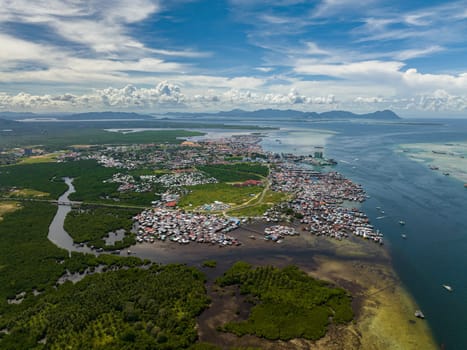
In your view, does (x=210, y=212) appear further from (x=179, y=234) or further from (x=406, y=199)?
(x=406, y=199)

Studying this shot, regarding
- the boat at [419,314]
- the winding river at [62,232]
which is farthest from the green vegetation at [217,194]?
the boat at [419,314]

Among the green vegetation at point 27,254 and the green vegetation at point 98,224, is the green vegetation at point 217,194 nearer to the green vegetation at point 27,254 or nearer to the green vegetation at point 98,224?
the green vegetation at point 98,224

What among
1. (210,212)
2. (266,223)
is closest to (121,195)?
(210,212)

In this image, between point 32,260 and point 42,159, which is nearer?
point 32,260

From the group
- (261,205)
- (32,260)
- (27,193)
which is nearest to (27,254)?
(32,260)

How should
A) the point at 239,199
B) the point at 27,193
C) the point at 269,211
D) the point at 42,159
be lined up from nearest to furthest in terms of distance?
the point at 269,211, the point at 239,199, the point at 27,193, the point at 42,159

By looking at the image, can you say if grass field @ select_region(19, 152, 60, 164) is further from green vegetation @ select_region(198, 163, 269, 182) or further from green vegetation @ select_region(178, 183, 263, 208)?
green vegetation @ select_region(178, 183, 263, 208)

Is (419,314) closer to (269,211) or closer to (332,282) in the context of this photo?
(332,282)
